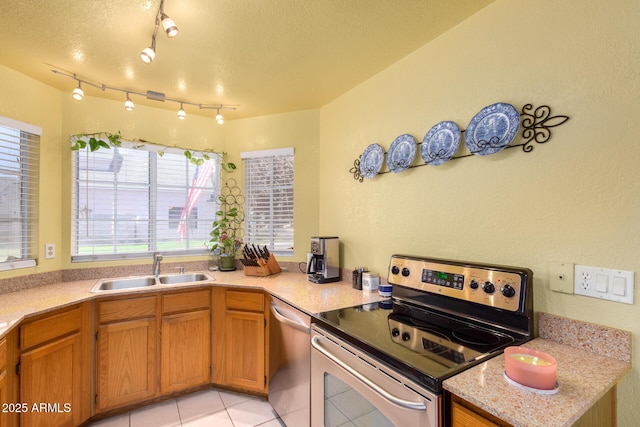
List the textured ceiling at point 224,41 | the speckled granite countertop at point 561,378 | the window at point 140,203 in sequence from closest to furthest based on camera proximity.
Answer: the speckled granite countertop at point 561,378, the textured ceiling at point 224,41, the window at point 140,203

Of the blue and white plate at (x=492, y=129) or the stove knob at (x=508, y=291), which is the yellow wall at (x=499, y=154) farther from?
the stove knob at (x=508, y=291)

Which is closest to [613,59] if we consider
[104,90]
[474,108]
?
[474,108]

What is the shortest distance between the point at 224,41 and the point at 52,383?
2.25 meters

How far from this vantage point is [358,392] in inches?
48.6

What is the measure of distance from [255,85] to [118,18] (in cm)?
95

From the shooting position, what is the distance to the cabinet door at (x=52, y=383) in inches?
63.3

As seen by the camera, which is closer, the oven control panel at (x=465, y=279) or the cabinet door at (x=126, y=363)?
the oven control panel at (x=465, y=279)

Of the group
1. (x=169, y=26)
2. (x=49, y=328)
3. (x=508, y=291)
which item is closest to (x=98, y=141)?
(x=49, y=328)

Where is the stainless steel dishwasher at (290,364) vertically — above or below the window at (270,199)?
below

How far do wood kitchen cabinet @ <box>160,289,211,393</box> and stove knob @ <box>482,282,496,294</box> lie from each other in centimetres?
194

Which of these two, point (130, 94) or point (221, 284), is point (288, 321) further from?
point (130, 94)

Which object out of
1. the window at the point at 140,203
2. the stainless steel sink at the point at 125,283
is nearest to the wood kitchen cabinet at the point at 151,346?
the stainless steel sink at the point at 125,283

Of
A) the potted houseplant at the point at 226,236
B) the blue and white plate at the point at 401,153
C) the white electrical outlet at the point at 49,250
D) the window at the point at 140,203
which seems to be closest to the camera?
the blue and white plate at the point at 401,153

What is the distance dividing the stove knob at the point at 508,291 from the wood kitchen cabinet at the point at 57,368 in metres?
2.41
